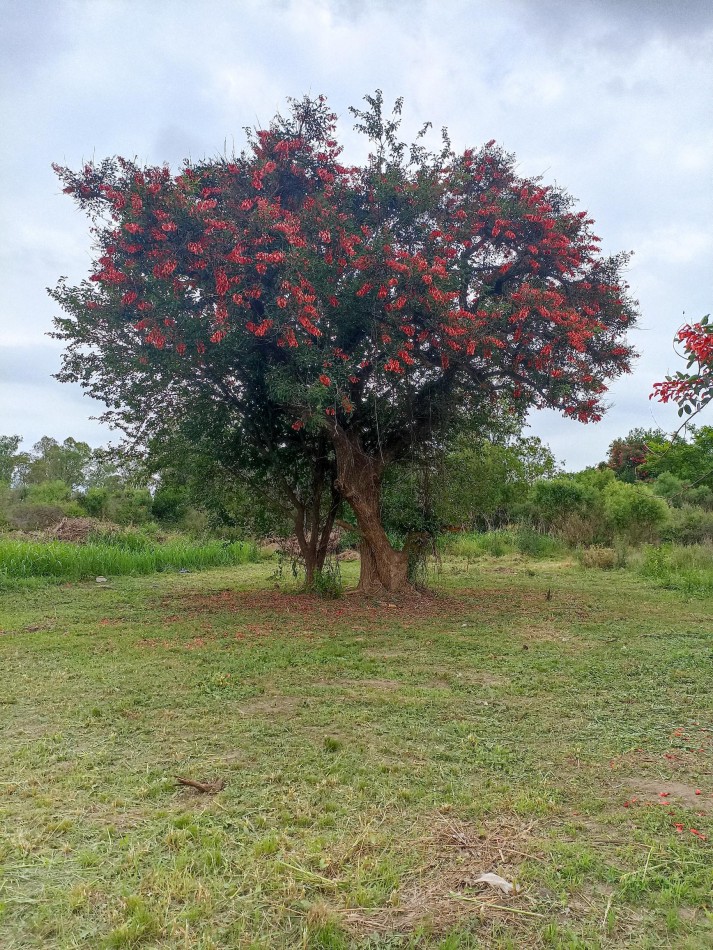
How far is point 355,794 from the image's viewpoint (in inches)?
104

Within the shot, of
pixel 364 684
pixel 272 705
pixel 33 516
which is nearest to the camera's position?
pixel 272 705

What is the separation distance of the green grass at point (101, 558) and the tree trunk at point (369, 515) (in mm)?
2790

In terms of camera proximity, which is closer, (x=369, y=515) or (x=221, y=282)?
(x=221, y=282)

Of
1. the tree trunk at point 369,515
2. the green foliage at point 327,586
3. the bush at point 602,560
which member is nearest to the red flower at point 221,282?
the tree trunk at point 369,515

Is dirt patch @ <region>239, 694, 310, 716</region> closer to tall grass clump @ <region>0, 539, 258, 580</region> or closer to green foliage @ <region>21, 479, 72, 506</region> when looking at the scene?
tall grass clump @ <region>0, 539, 258, 580</region>

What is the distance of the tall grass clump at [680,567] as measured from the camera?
10.0 m

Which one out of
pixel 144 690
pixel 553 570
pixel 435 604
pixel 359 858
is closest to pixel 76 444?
pixel 553 570

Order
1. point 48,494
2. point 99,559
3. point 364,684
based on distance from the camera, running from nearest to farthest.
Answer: point 364,684 < point 99,559 < point 48,494

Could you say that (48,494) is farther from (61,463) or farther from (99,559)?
(99,559)

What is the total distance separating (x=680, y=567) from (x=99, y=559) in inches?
411

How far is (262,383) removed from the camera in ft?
26.1

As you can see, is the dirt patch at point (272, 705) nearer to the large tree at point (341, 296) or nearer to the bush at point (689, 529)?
the large tree at point (341, 296)

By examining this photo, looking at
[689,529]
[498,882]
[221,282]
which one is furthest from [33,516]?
[498,882]

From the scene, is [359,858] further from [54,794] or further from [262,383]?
[262,383]
